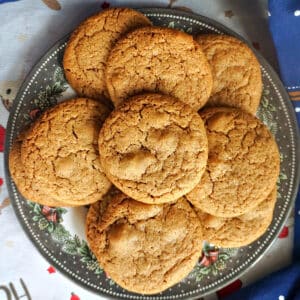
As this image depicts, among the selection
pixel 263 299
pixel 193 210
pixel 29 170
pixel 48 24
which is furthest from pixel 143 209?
pixel 48 24

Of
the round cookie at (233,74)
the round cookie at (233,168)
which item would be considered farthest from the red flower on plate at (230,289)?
the round cookie at (233,74)

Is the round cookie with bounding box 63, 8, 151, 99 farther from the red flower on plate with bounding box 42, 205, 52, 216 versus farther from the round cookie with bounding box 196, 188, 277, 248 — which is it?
the round cookie with bounding box 196, 188, 277, 248

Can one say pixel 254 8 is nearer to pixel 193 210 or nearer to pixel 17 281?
pixel 193 210

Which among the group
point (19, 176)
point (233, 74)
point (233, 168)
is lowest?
point (19, 176)

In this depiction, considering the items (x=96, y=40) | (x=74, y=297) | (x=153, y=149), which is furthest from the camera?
(x=74, y=297)

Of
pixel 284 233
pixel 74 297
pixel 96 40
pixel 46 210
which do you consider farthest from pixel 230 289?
pixel 96 40

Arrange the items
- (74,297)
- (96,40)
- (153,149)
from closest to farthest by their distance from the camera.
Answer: (153,149) → (96,40) → (74,297)

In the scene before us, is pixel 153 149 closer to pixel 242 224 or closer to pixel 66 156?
pixel 66 156
